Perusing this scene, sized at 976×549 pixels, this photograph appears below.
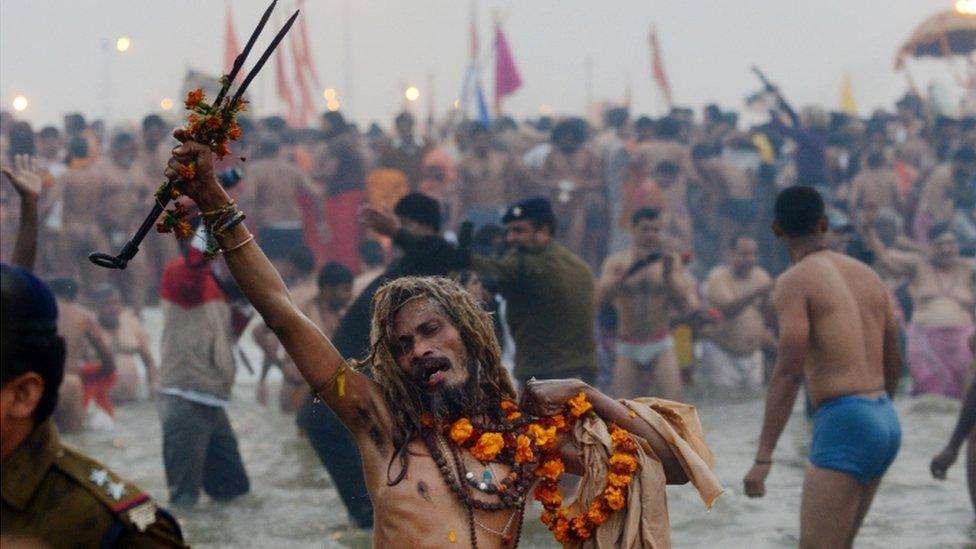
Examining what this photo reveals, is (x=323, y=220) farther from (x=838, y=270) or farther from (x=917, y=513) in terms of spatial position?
(x=838, y=270)

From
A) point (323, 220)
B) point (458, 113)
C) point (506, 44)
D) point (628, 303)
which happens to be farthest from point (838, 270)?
point (458, 113)

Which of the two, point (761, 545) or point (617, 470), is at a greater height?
point (617, 470)

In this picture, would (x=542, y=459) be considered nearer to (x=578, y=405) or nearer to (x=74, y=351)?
(x=578, y=405)

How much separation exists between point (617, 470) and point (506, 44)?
1896 centimetres

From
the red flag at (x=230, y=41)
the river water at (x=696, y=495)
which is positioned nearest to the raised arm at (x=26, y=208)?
the river water at (x=696, y=495)

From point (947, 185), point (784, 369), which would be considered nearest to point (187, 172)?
point (784, 369)

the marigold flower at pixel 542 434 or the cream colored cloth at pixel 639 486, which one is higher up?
A: the marigold flower at pixel 542 434

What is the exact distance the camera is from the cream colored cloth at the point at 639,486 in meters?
4.41

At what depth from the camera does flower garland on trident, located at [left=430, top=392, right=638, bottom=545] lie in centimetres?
434

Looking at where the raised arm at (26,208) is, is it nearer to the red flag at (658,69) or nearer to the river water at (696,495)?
the river water at (696,495)

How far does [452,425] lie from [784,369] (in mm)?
2829

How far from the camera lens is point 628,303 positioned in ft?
41.8

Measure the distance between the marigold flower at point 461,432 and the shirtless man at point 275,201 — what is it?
13.0 m

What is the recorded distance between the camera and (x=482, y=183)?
17.7 metres
